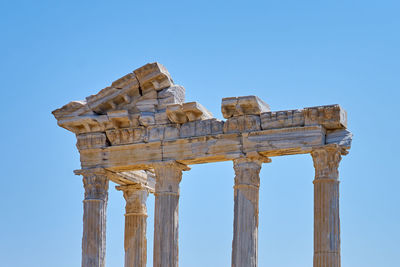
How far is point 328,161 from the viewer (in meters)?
39.6

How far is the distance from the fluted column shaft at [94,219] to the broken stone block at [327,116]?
9206mm

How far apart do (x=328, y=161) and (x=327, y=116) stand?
1.70 metres

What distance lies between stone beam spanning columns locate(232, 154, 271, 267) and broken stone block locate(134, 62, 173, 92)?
15.6ft

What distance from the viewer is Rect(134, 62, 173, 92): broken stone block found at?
43031 mm

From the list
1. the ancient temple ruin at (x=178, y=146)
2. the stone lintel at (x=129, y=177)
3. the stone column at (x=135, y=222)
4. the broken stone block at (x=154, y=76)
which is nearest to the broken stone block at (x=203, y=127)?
the ancient temple ruin at (x=178, y=146)

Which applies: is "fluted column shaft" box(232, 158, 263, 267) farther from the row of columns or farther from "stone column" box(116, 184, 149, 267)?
"stone column" box(116, 184, 149, 267)

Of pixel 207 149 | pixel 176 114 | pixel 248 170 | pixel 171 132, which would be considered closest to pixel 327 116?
pixel 248 170

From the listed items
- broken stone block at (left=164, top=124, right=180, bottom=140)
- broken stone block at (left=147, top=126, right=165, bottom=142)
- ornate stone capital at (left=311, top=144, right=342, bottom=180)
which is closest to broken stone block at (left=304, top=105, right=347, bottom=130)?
ornate stone capital at (left=311, top=144, right=342, bottom=180)

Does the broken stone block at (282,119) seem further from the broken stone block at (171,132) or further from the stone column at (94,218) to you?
the stone column at (94,218)

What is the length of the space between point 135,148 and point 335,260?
9.71 meters

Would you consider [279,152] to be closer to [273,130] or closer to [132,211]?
[273,130]

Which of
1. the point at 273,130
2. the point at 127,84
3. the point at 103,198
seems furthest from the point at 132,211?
the point at 273,130

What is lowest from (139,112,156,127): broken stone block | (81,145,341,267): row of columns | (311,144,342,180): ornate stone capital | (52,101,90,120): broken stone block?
(81,145,341,267): row of columns

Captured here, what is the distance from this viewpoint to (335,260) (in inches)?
1527
